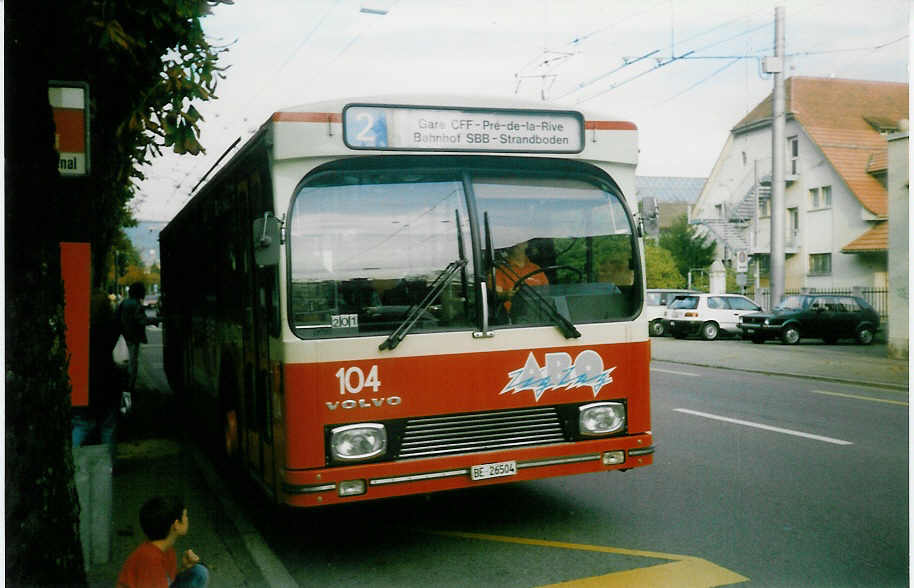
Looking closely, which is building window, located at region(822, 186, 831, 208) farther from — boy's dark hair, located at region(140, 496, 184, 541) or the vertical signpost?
boy's dark hair, located at region(140, 496, 184, 541)

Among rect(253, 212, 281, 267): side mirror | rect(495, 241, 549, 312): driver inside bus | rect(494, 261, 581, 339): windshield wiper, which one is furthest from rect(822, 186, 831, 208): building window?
rect(253, 212, 281, 267): side mirror

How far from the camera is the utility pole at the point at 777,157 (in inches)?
887

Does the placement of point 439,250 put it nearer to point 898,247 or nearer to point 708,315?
point 898,247

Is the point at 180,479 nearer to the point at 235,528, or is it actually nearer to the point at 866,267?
the point at 235,528

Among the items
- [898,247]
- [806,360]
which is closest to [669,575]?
[806,360]

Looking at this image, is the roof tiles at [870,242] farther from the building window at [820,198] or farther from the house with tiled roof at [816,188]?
the building window at [820,198]

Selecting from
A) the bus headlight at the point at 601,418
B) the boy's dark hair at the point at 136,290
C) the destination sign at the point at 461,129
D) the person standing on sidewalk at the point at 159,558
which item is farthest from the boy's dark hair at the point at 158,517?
the boy's dark hair at the point at 136,290

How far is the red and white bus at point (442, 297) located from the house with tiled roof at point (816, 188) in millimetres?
22145

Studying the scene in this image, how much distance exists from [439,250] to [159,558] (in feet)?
7.57

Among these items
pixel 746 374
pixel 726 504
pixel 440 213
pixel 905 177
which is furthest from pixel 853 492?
pixel 905 177

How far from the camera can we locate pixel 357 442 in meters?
5.03

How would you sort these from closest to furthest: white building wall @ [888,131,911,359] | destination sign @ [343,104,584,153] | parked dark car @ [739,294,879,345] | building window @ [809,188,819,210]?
destination sign @ [343,104,584,153] → white building wall @ [888,131,911,359] → parked dark car @ [739,294,879,345] → building window @ [809,188,819,210]

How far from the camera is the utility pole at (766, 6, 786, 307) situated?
22.5 m

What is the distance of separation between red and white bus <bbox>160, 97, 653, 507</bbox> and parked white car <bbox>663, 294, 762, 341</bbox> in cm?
2427
